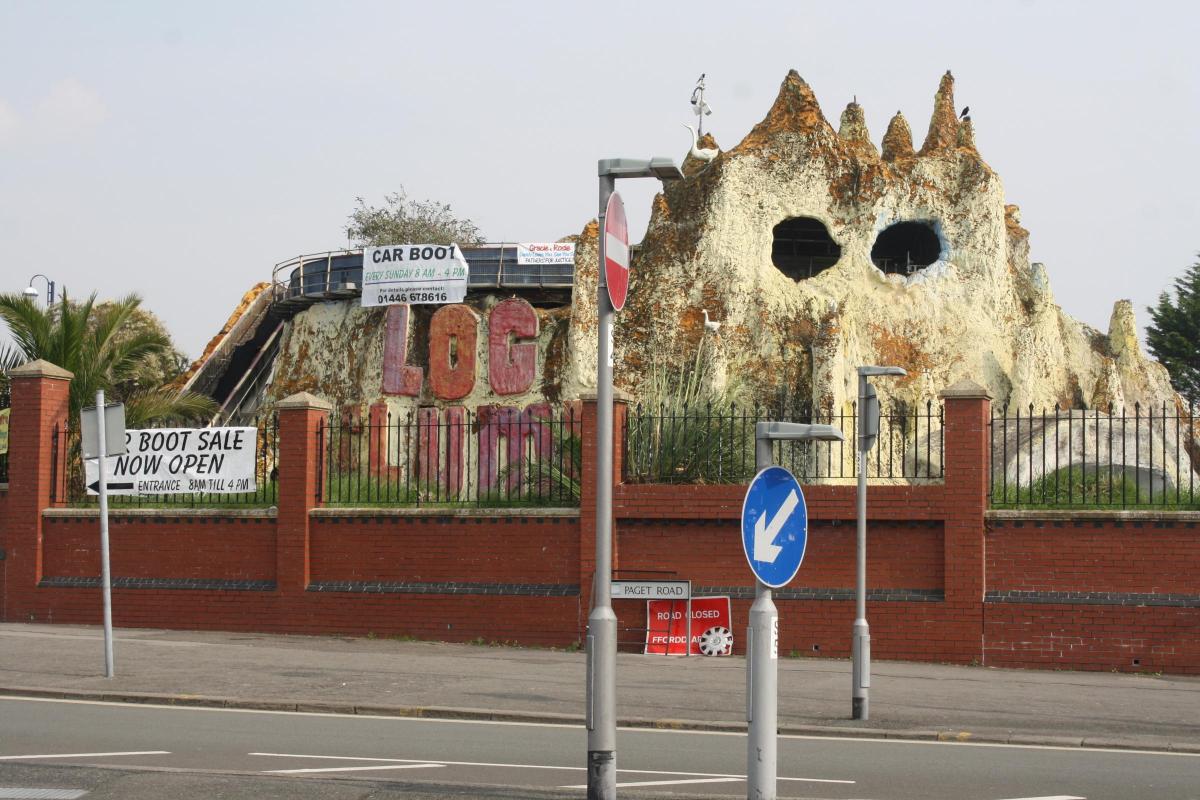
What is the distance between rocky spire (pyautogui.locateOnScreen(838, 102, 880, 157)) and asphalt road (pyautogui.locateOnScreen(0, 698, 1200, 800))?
63.4ft

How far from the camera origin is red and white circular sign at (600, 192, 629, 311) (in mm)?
9094

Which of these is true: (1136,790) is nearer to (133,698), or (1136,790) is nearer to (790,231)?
(133,698)

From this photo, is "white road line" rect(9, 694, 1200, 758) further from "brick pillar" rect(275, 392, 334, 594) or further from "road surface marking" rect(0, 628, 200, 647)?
"brick pillar" rect(275, 392, 334, 594)

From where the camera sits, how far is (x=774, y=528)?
8.84 meters

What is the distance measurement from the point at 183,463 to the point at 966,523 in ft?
36.8

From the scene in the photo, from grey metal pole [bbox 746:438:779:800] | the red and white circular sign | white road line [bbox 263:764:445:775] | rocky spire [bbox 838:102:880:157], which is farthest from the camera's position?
rocky spire [bbox 838:102:880:157]

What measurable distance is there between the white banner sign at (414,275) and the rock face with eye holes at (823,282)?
572 centimetres

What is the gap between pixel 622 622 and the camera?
19984mm

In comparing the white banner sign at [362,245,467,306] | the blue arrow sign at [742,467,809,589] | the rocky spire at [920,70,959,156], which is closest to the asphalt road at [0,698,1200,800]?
the blue arrow sign at [742,467,809,589]

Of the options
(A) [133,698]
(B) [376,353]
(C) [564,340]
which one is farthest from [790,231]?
(A) [133,698]

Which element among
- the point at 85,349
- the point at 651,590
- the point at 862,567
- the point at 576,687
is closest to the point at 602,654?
the point at 862,567

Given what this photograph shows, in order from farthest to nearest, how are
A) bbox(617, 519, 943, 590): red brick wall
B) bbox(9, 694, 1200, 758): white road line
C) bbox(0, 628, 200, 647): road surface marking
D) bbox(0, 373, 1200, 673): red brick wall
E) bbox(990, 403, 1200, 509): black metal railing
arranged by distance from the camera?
1. bbox(0, 628, 200, 647): road surface marking
2. bbox(617, 519, 943, 590): red brick wall
3. bbox(990, 403, 1200, 509): black metal railing
4. bbox(0, 373, 1200, 673): red brick wall
5. bbox(9, 694, 1200, 758): white road line

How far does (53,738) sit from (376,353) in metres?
24.5

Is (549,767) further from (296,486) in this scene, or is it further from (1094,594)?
(296,486)
